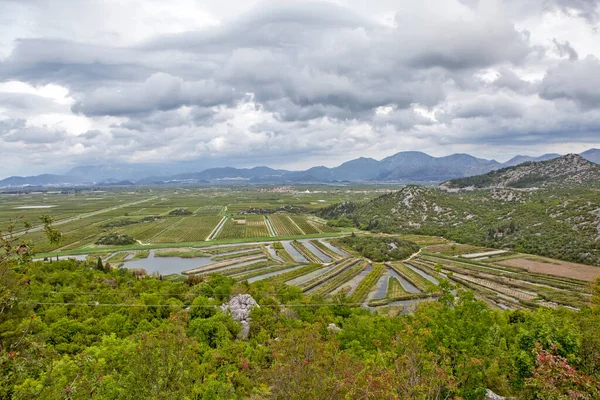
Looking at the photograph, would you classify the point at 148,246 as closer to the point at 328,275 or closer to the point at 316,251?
the point at 316,251

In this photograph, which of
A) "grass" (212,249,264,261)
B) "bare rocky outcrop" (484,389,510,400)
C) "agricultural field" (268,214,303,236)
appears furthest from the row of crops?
"agricultural field" (268,214,303,236)

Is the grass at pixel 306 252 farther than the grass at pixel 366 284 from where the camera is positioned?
Yes

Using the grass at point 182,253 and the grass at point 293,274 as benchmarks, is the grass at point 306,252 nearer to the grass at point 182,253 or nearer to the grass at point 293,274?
the grass at point 293,274

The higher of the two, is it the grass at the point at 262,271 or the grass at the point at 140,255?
the grass at the point at 140,255

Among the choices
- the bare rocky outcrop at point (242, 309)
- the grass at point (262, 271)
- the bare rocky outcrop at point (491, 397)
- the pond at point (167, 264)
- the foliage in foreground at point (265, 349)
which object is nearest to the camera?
the foliage in foreground at point (265, 349)

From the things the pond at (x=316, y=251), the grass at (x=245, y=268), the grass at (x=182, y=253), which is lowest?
the pond at (x=316, y=251)

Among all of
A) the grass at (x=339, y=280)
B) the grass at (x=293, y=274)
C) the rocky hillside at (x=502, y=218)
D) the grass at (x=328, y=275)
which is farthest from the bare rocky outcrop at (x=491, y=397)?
the rocky hillside at (x=502, y=218)

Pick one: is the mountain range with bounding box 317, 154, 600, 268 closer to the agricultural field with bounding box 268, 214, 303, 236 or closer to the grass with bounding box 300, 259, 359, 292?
the agricultural field with bounding box 268, 214, 303, 236
